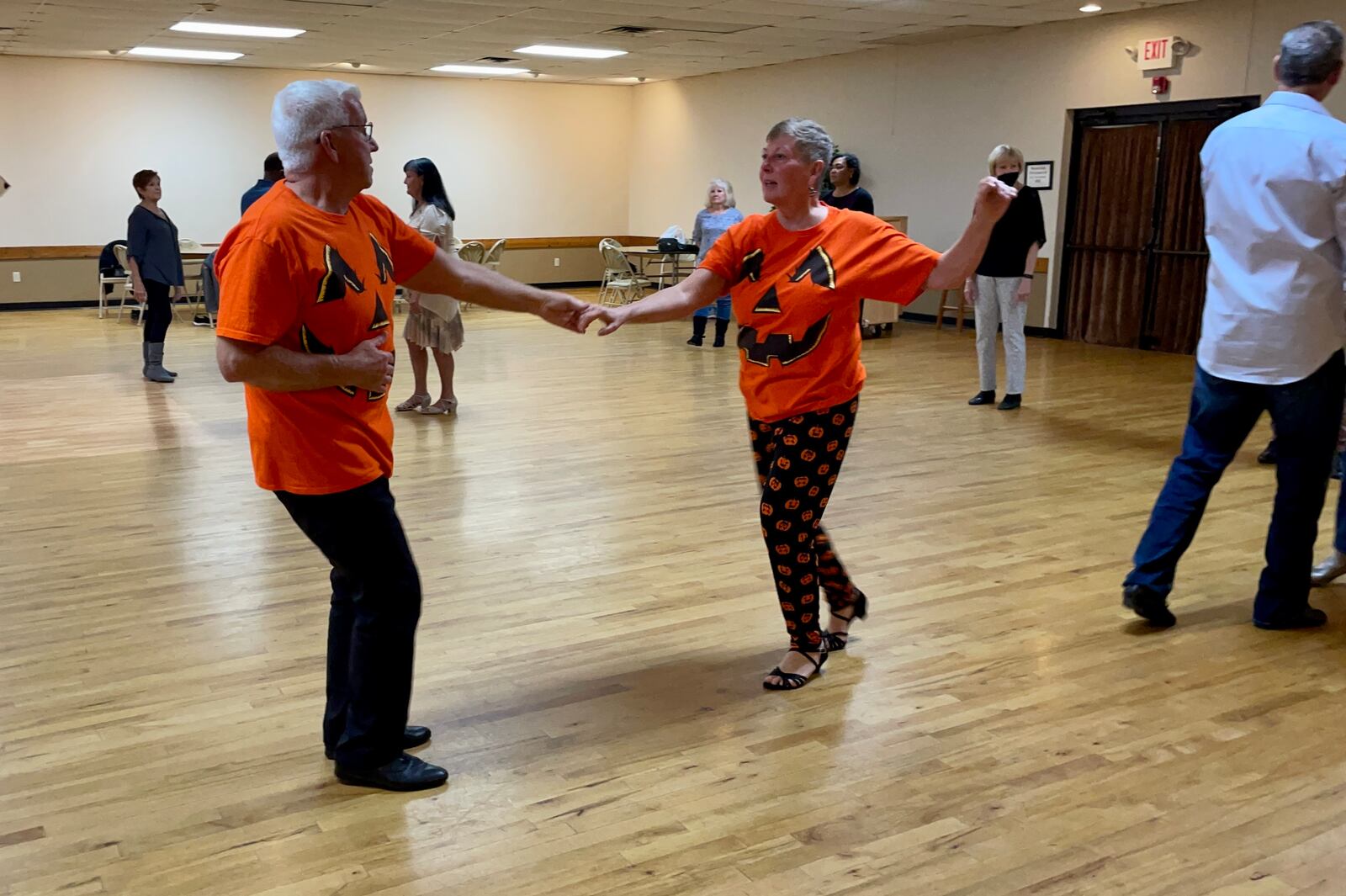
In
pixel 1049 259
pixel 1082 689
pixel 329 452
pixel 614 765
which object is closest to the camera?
pixel 329 452

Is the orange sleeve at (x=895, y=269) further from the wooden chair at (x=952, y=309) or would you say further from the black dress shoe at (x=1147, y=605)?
the wooden chair at (x=952, y=309)

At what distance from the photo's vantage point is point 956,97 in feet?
39.0

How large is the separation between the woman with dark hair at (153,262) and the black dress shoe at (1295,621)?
23.0ft

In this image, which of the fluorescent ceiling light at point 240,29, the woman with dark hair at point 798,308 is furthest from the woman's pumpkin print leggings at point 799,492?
the fluorescent ceiling light at point 240,29

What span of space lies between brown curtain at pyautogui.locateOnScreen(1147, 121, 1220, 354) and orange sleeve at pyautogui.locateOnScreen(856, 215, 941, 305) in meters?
7.78

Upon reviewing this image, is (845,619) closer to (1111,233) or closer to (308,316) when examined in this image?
(308,316)

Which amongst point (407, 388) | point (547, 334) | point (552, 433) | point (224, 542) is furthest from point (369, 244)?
point (547, 334)

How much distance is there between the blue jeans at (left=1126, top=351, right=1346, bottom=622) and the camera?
10.9ft

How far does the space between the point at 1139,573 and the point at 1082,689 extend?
1.92ft

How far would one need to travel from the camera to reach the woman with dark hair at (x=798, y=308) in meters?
2.87

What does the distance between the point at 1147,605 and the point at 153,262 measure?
695 cm

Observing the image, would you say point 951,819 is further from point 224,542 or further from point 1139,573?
point 224,542

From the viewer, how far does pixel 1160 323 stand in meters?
10.2

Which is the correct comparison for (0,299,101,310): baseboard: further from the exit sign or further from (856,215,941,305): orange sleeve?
(856,215,941,305): orange sleeve
